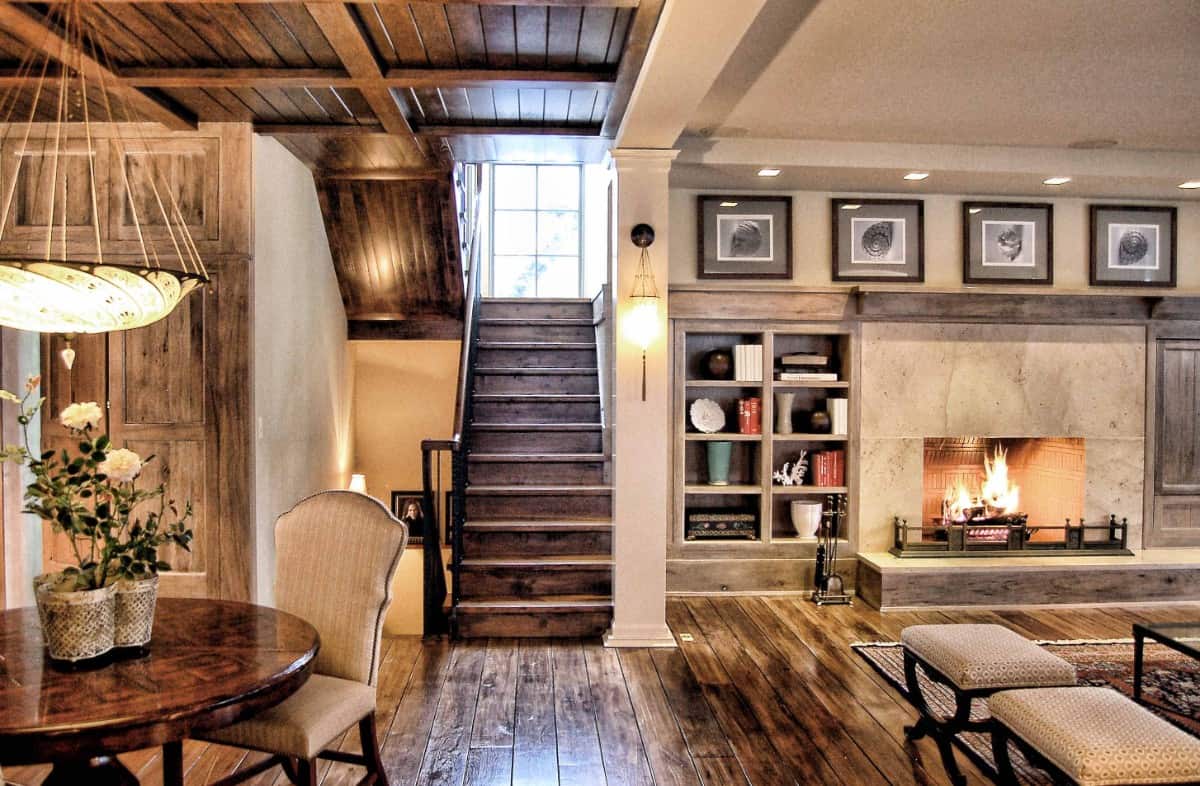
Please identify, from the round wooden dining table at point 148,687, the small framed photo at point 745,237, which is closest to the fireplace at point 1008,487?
the small framed photo at point 745,237

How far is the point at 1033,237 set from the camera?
520cm

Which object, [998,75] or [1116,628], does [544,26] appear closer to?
[998,75]

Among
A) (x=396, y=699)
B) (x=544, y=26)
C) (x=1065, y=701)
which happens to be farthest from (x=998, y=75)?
(x=396, y=699)

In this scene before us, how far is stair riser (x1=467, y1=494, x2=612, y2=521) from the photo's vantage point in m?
4.80

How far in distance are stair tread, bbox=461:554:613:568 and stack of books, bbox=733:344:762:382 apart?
1.47m

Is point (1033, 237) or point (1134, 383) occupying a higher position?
point (1033, 237)

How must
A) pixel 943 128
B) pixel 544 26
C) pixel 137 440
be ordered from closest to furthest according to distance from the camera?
pixel 544 26
pixel 137 440
pixel 943 128

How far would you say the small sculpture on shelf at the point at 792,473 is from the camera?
206 inches

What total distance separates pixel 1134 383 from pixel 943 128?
240 centimetres

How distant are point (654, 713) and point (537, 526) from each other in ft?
4.93

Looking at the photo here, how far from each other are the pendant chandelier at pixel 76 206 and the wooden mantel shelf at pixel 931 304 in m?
2.95

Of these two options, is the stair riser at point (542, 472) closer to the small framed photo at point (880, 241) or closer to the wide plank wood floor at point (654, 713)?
the wide plank wood floor at point (654, 713)

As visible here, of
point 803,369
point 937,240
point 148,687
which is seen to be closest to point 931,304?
point 937,240

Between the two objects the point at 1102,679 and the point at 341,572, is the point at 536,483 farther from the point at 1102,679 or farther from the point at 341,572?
the point at 1102,679
